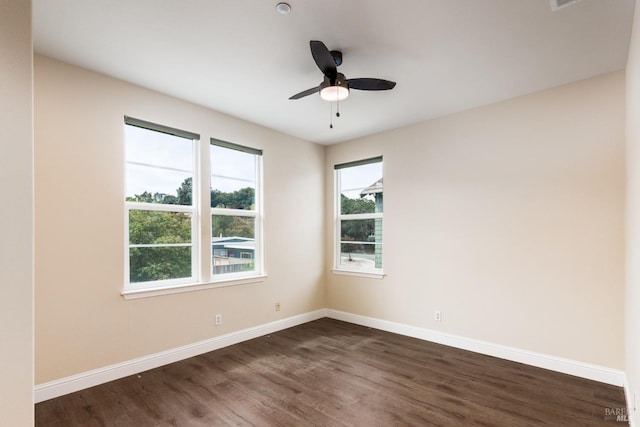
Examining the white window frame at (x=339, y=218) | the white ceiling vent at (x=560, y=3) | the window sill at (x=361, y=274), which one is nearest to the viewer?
the white ceiling vent at (x=560, y=3)

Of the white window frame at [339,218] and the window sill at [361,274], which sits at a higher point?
the white window frame at [339,218]

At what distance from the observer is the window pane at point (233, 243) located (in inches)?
157

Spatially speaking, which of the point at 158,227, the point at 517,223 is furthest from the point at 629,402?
the point at 158,227

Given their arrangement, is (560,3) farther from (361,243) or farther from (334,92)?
(361,243)

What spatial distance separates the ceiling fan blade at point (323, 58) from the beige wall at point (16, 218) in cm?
150

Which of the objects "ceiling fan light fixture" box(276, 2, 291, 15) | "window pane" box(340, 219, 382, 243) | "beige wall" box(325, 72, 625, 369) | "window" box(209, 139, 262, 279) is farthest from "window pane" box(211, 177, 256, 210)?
"ceiling fan light fixture" box(276, 2, 291, 15)

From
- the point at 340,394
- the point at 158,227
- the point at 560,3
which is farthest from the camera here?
the point at 158,227

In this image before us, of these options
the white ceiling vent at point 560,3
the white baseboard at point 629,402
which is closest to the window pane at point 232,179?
the white ceiling vent at point 560,3

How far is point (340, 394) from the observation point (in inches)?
111

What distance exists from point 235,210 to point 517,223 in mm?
3249

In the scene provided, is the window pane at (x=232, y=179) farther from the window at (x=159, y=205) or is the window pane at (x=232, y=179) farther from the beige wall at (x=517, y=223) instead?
the beige wall at (x=517, y=223)

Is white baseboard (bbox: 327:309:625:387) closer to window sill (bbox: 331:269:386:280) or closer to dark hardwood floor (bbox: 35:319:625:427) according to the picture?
dark hardwood floor (bbox: 35:319:625:427)

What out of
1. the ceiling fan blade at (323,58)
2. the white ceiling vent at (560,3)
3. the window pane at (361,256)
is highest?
the white ceiling vent at (560,3)

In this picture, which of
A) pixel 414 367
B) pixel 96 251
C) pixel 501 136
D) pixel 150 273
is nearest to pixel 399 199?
pixel 501 136
